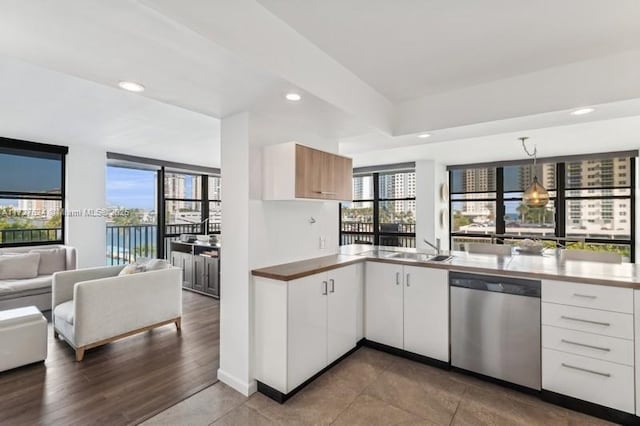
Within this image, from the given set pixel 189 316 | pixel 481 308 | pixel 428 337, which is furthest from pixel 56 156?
pixel 481 308

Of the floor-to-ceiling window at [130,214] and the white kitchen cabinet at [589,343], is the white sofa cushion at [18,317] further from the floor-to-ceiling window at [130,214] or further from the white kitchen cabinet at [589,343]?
the white kitchen cabinet at [589,343]

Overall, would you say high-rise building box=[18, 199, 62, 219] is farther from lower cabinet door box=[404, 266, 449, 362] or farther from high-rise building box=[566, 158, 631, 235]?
high-rise building box=[566, 158, 631, 235]

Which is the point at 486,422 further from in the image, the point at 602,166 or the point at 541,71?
the point at 602,166

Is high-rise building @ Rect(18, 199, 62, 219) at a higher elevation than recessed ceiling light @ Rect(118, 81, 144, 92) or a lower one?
lower

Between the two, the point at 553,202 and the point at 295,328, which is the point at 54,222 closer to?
the point at 295,328

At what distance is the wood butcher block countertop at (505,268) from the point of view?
7.27 ft

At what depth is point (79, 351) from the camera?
284 centimetres

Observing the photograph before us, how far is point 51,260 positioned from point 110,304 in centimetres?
242

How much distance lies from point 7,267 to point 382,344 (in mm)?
4881

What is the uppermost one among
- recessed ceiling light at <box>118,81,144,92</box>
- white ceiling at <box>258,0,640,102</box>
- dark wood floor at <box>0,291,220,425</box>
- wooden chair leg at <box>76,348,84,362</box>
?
white ceiling at <box>258,0,640,102</box>

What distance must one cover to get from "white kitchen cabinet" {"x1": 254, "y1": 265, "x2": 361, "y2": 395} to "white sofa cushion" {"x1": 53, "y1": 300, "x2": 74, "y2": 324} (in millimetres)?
1926

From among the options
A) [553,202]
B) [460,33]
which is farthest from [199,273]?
[553,202]

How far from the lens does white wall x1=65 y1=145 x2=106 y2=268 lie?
4.94 m

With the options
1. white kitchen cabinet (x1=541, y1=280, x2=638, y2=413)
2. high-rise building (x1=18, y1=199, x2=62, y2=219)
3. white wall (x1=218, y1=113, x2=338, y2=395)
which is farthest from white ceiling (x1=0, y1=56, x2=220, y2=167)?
white kitchen cabinet (x1=541, y1=280, x2=638, y2=413)
